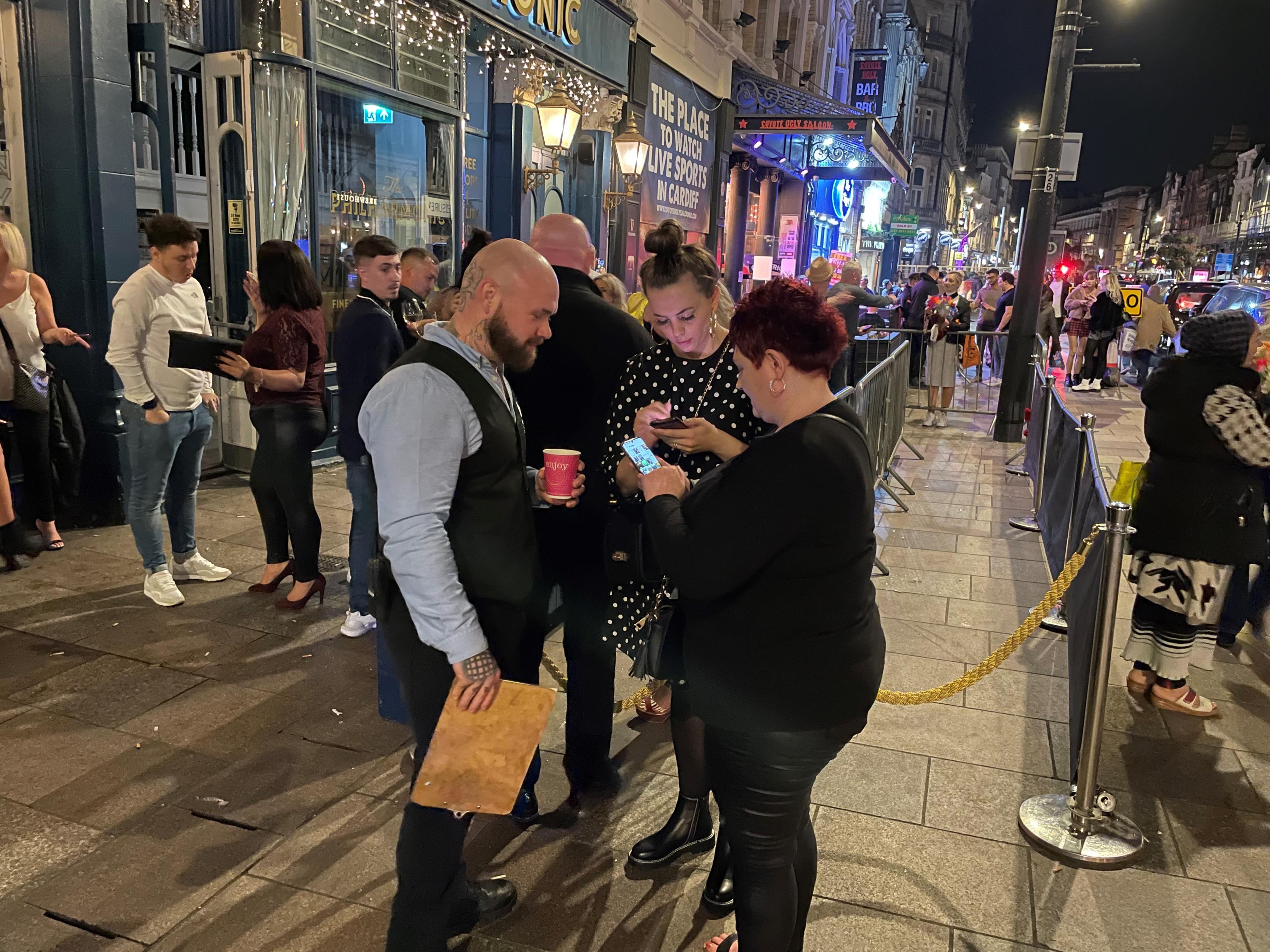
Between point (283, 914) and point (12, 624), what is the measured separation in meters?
3.06

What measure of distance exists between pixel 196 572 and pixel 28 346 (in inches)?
69.1

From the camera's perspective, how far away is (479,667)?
7.14 ft

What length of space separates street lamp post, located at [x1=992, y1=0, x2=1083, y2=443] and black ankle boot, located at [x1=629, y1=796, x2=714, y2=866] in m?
9.89

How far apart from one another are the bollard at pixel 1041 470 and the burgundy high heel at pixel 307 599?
552 cm

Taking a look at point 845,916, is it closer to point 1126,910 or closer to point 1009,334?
point 1126,910

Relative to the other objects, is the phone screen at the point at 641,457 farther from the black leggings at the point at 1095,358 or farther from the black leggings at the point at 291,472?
the black leggings at the point at 1095,358

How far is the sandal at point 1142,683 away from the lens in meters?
4.71

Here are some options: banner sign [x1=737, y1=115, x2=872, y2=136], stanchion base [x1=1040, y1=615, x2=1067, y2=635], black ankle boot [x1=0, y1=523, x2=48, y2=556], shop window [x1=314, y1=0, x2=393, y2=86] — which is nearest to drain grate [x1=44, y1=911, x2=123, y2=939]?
black ankle boot [x1=0, y1=523, x2=48, y2=556]

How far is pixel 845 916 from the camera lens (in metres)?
2.94

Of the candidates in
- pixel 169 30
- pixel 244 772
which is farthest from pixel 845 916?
pixel 169 30

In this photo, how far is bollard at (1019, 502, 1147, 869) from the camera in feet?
10.8

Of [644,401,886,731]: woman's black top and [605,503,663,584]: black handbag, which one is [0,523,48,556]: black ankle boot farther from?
[644,401,886,731]: woman's black top

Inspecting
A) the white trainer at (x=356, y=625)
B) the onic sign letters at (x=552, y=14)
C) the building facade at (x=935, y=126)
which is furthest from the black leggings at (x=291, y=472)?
the building facade at (x=935, y=126)

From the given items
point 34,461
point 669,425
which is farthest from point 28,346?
point 669,425
